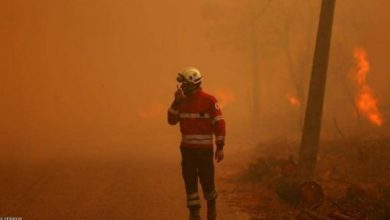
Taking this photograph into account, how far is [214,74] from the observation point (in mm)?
70938

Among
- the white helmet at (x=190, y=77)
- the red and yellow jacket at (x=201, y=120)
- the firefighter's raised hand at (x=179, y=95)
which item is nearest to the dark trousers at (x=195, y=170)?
the red and yellow jacket at (x=201, y=120)

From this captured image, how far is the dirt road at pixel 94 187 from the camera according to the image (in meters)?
9.21

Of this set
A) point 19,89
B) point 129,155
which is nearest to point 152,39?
point 19,89

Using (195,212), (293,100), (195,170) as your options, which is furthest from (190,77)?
(293,100)

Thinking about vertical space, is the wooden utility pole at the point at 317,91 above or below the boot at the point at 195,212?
above

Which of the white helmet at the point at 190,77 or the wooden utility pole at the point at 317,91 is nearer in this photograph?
the white helmet at the point at 190,77

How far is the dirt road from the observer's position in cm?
921

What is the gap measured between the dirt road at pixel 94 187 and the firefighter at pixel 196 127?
47.6 inches

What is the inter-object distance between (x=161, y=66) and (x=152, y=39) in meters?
9.36

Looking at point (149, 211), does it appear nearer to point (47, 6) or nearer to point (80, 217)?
point (80, 217)

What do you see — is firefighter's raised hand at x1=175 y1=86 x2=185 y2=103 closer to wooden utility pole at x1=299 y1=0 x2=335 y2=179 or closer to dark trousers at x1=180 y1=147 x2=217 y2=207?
dark trousers at x1=180 y1=147 x2=217 y2=207

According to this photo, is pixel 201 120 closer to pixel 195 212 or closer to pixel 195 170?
pixel 195 170

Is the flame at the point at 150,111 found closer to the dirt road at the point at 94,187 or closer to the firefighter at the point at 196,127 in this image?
the dirt road at the point at 94,187

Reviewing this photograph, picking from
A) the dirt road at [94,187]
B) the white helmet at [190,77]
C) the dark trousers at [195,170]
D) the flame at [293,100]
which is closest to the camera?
the white helmet at [190,77]
